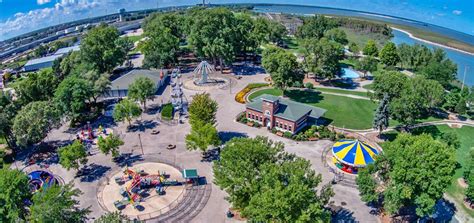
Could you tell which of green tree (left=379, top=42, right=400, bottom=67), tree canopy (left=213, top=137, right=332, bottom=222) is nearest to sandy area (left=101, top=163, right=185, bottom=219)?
tree canopy (left=213, top=137, right=332, bottom=222)

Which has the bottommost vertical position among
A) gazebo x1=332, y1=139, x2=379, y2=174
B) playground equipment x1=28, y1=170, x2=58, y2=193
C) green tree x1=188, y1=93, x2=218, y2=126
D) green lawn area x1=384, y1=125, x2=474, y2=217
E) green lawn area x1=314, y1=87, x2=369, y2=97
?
green lawn area x1=384, y1=125, x2=474, y2=217

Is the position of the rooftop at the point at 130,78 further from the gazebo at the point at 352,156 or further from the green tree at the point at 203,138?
the gazebo at the point at 352,156

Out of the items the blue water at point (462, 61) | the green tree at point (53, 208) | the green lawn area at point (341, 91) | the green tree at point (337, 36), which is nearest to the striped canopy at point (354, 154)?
the green lawn area at point (341, 91)

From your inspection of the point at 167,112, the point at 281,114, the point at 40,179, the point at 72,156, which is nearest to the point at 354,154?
the point at 281,114

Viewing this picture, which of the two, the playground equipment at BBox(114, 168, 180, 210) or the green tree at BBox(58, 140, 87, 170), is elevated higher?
the green tree at BBox(58, 140, 87, 170)

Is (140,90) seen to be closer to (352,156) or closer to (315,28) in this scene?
(352,156)

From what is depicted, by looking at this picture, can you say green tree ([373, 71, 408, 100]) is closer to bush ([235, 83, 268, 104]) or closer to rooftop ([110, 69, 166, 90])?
bush ([235, 83, 268, 104])
